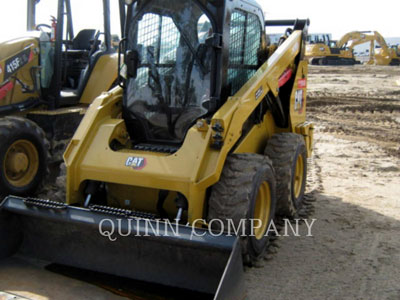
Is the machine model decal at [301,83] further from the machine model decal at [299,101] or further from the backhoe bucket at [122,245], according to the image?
the backhoe bucket at [122,245]

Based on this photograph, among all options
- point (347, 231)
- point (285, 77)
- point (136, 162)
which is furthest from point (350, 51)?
point (136, 162)

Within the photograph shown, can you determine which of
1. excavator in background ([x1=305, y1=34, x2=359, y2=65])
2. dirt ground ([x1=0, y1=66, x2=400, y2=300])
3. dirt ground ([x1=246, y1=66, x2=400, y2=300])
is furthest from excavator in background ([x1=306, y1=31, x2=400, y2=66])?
dirt ground ([x1=0, y1=66, x2=400, y2=300])

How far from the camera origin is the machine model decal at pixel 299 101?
5.70m

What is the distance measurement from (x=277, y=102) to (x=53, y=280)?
2852mm

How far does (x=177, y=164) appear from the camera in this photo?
3902 mm

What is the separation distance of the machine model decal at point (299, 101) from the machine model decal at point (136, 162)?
2.36 meters

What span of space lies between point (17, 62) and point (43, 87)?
53 centimetres

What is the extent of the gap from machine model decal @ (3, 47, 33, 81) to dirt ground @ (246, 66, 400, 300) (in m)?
3.93

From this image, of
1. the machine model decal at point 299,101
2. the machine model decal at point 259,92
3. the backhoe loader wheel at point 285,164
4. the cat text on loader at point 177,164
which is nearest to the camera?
the cat text on loader at point 177,164

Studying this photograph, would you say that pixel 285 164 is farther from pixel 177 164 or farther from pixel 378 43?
pixel 378 43

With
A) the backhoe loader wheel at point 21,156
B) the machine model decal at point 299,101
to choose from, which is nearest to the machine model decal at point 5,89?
the backhoe loader wheel at point 21,156

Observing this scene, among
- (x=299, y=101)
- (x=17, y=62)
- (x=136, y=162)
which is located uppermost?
(x=17, y=62)

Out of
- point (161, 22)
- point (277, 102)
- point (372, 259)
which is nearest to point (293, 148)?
point (277, 102)

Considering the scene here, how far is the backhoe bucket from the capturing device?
3.36 meters
